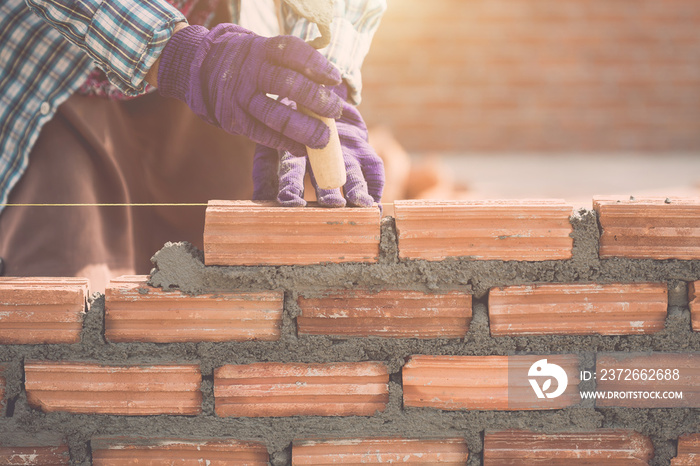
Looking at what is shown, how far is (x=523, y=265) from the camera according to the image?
4.27 ft

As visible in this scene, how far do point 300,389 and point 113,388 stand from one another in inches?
16.2

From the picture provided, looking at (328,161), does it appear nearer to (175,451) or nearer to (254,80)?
(254,80)

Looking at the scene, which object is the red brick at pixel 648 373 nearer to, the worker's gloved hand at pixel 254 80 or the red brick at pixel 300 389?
the red brick at pixel 300 389

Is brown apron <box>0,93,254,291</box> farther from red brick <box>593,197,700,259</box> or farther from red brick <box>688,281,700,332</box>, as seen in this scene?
red brick <box>688,281,700,332</box>

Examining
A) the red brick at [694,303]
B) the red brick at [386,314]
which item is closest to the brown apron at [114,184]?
the red brick at [386,314]

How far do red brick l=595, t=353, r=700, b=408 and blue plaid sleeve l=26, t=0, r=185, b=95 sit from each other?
1.18 metres

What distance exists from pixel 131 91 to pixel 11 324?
0.58 m

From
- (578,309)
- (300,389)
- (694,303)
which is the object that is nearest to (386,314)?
(300,389)

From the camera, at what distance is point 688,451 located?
1360 millimetres

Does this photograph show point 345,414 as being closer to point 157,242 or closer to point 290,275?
point 290,275

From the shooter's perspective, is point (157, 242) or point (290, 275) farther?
point (157, 242)

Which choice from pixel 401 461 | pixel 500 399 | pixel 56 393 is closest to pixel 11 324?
pixel 56 393

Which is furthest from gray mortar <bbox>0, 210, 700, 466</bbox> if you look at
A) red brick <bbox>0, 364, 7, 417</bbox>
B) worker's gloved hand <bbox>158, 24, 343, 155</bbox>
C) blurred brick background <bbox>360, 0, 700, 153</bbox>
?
blurred brick background <bbox>360, 0, 700, 153</bbox>

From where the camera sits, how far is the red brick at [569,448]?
53.4 inches
